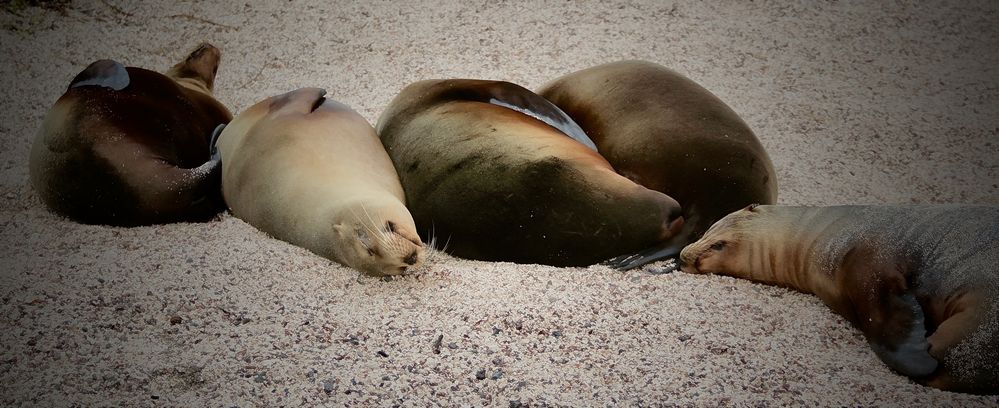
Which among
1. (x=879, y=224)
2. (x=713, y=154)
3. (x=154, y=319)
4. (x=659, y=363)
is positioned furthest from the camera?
(x=713, y=154)

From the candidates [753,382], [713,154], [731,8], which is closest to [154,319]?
[753,382]

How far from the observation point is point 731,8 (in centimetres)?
494

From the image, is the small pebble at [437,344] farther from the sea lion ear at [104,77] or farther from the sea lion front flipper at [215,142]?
the sea lion ear at [104,77]

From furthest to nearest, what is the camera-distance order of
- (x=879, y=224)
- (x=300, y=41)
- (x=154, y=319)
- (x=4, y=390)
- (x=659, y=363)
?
(x=300, y=41), (x=879, y=224), (x=154, y=319), (x=659, y=363), (x=4, y=390)

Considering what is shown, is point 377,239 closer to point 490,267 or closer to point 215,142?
point 490,267

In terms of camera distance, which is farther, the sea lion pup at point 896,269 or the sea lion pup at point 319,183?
the sea lion pup at point 319,183

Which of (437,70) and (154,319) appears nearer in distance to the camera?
(154,319)

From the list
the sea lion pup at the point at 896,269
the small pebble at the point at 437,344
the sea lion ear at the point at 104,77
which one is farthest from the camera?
the sea lion ear at the point at 104,77

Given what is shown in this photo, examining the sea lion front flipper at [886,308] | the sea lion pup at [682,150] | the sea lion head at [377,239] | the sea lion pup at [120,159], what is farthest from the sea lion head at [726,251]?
the sea lion pup at [120,159]

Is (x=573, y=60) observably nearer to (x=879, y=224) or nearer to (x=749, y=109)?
(x=749, y=109)

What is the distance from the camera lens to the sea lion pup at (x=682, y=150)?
10.0ft

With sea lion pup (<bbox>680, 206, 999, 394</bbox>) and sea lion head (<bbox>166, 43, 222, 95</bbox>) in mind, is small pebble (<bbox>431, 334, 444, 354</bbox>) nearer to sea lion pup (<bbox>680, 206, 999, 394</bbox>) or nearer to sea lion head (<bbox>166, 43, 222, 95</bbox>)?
sea lion pup (<bbox>680, 206, 999, 394</bbox>)

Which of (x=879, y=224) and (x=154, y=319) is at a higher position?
(x=879, y=224)

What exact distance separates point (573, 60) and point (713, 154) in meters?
1.62
